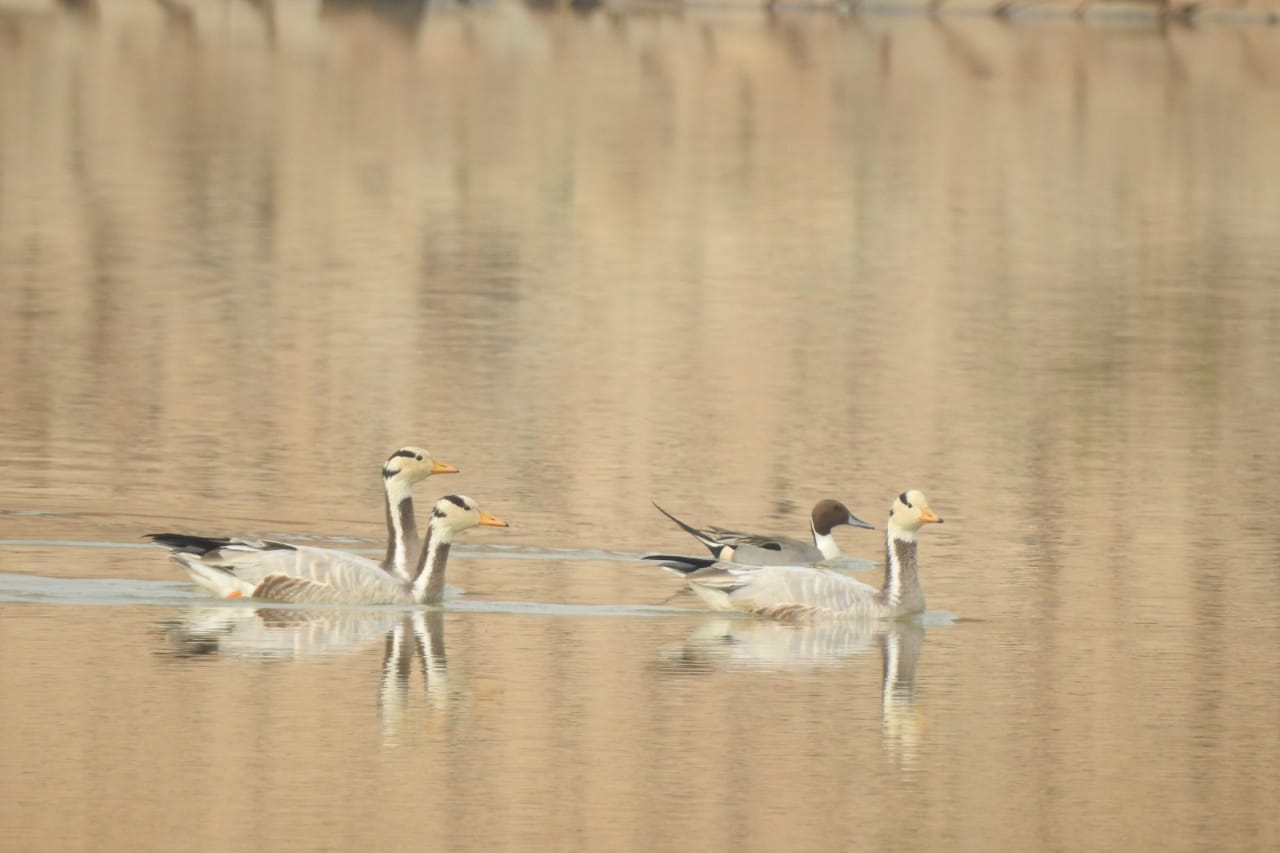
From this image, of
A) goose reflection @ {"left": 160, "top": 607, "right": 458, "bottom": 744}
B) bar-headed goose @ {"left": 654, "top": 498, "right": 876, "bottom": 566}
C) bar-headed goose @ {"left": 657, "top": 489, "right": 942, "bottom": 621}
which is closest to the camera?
goose reflection @ {"left": 160, "top": 607, "right": 458, "bottom": 744}

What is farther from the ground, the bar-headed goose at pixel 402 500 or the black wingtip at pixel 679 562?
the bar-headed goose at pixel 402 500

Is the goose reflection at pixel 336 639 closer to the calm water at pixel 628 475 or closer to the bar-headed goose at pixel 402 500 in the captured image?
the calm water at pixel 628 475

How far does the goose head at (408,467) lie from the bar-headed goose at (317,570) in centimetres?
61

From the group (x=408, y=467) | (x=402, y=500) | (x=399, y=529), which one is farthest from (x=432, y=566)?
(x=408, y=467)

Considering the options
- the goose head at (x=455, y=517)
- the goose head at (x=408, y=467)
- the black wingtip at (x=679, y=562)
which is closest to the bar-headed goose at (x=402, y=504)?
the goose head at (x=408, y=467)

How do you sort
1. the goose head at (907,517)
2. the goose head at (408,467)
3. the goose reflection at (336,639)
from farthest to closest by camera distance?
the goose head at (408,467) → the goose head at (907,517) → the goose reflection at (336,639)

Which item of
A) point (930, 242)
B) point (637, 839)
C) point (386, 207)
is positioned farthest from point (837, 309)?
point (637, 839)

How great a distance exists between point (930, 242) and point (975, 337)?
957 cm

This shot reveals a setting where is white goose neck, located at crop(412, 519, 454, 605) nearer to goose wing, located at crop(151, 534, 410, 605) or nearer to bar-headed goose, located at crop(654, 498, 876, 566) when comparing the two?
goose wing, located at crop(151, 534, 410, 605)

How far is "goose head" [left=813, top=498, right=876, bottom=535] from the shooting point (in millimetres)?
17359

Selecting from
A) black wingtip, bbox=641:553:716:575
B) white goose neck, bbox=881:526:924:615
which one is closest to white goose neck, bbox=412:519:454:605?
black wingtip, bbox=641:553:716:575

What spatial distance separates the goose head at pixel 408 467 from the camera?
16.2 meters

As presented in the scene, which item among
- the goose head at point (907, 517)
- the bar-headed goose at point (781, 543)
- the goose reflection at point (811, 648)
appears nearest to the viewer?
the goose reflection at point (811, 648)

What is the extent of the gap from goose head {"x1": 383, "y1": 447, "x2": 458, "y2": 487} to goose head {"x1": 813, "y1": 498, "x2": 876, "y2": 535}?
7.38 ft
